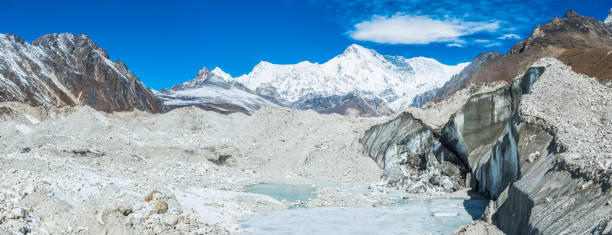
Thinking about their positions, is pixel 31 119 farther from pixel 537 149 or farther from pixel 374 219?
pixel 537 149

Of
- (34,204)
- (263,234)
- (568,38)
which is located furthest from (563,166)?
(568,38)

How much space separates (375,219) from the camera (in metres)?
14.9

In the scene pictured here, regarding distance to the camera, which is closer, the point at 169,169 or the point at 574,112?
the point at 574,112

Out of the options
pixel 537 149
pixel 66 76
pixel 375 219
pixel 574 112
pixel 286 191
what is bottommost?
pixel 375 219

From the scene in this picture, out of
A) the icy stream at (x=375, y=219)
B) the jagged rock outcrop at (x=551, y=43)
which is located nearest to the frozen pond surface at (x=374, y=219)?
the icy stream at (x=375, y=219)

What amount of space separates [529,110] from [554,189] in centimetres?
616

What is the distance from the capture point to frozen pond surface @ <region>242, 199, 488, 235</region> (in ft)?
43.7

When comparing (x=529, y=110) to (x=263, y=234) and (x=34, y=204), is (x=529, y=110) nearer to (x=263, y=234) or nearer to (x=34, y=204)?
(x=263, y=234)

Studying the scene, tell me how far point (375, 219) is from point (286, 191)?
8.05 metres

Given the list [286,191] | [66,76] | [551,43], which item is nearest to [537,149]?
[286,191]

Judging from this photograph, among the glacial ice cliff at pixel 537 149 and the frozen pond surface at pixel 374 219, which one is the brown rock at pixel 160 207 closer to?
the frozen pond surface at pixel 374 219

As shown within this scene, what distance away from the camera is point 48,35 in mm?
129125

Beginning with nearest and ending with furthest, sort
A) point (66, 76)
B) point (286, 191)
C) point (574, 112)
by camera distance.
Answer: point (574, 112)
point (286, 191)
point (66, 76)

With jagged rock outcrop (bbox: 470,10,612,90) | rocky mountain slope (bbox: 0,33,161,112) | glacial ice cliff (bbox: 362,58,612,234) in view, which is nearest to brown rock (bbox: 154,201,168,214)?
glacial ice cliff (bbox: 362,58,612,234)
